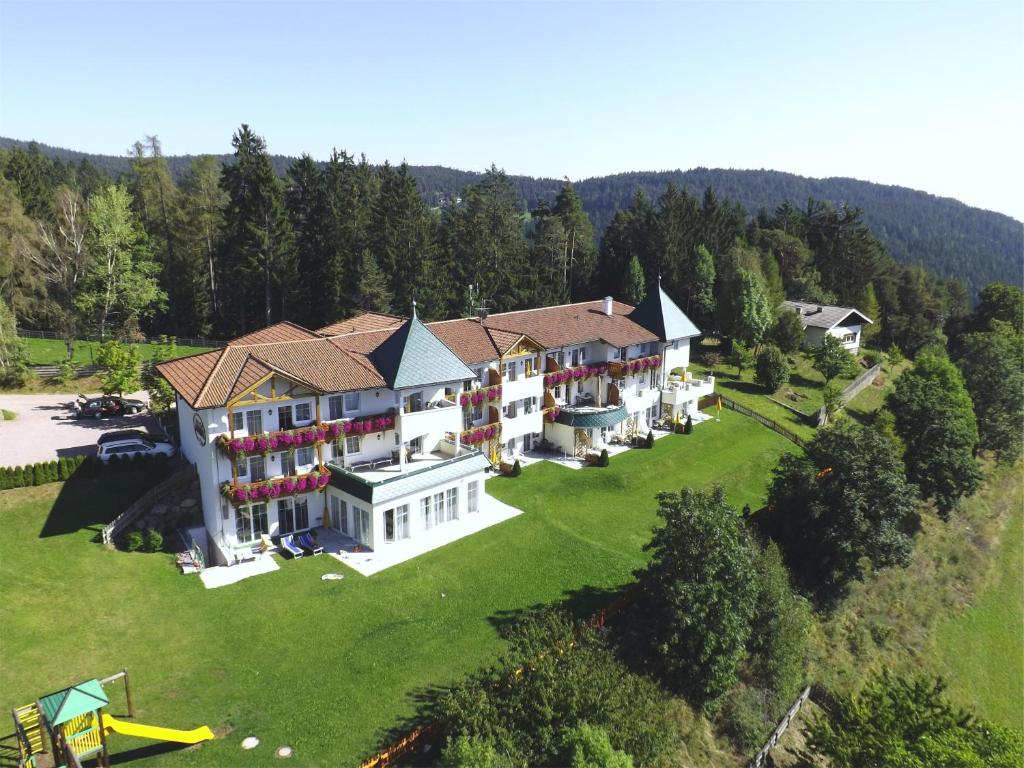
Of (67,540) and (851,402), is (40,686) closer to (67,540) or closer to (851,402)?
(67,540)

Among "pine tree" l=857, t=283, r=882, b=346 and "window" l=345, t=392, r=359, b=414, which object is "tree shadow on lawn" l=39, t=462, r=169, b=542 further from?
"pine tree" l=857, t=283, r=882, b=346

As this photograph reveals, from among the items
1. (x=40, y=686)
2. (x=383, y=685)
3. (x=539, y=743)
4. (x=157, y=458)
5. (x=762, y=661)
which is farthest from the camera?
(x=157, y=458)

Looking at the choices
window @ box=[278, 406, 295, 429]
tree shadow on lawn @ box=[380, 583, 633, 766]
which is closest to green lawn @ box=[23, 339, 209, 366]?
window @ box=[278, 406, 295, 429]

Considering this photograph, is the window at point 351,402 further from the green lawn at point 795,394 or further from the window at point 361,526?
the green lawn at point 795,394

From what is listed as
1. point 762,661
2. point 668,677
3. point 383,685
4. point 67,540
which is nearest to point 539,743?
point 383,685

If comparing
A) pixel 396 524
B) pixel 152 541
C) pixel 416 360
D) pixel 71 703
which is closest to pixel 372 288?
pixel 416 360

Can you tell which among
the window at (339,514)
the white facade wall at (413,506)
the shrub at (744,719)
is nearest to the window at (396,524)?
the white facade wall at (413,506)
